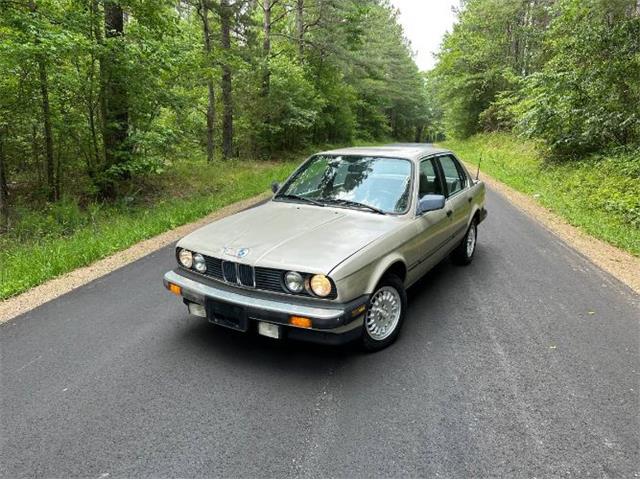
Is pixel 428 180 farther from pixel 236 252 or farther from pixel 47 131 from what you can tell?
pixel 47 131

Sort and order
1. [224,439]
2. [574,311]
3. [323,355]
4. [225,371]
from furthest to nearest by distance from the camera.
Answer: [574,311]
[323,355]
[225,371]
[224,439]

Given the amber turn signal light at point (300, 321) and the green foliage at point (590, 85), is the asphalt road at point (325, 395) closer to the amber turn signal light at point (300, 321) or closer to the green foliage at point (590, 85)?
the amber turn signal light at point (300, 321)

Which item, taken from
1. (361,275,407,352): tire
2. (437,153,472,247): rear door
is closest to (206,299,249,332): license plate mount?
(361,275,407,352): tire

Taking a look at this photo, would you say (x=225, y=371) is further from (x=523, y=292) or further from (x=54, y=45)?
(x=54, y=45)

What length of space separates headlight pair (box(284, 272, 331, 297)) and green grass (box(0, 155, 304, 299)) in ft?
12.5

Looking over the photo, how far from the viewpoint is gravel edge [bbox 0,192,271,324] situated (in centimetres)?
459

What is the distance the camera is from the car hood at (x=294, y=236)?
3150 mm

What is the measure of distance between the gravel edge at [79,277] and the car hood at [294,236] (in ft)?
7.47

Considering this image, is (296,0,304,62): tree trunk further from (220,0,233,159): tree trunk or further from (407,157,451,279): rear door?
(407,157,451,279): rear door

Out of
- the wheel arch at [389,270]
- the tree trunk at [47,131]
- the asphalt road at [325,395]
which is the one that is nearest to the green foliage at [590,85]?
the asphalt road at [325,395]

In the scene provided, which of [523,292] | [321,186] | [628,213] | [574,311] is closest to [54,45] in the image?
[321,186]

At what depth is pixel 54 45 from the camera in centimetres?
677

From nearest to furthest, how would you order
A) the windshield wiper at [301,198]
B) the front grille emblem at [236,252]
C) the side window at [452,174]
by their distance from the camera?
the front grille emblem at [236,252] < the windshield wiper at [301,198] < the side window at [452,174]

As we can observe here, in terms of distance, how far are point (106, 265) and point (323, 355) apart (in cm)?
389
